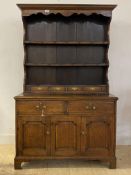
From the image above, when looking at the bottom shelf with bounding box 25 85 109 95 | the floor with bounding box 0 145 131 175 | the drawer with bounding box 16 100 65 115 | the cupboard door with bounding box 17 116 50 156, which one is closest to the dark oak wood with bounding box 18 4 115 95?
Result: the bottom shelf with bounding box 25 85 109 95

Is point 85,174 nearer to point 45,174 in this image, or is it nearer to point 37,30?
point 45,174

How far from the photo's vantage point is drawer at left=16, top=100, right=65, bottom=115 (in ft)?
10.4

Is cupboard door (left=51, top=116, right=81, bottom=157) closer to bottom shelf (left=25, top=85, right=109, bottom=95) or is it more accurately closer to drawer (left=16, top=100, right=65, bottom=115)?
drawer (left=16, top=100, right=65, bottom=115)

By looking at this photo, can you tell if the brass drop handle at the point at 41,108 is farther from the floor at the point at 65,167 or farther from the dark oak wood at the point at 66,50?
the floor at the point at 65,167

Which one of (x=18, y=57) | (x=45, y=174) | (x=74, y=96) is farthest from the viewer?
(x=18, y=57)

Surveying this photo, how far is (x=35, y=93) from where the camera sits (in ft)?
11.2

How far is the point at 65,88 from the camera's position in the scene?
3.46m

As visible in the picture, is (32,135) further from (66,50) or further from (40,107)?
(66,50)

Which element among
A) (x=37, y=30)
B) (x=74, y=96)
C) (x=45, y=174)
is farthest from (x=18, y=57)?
(x=45, y=174)

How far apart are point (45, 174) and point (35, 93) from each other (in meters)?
0.96

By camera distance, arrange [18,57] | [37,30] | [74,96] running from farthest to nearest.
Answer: [18,57]
[37,30]
[74,96]

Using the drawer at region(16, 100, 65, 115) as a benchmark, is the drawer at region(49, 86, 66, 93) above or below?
above

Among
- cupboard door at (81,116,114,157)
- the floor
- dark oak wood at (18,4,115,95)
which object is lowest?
the floor

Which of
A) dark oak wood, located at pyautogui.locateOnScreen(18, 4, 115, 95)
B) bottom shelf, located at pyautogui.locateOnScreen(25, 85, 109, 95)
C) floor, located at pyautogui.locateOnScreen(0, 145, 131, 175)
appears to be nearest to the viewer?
floor, located at pyautogui.locateOnScreen(0, 145, 131, 175)
